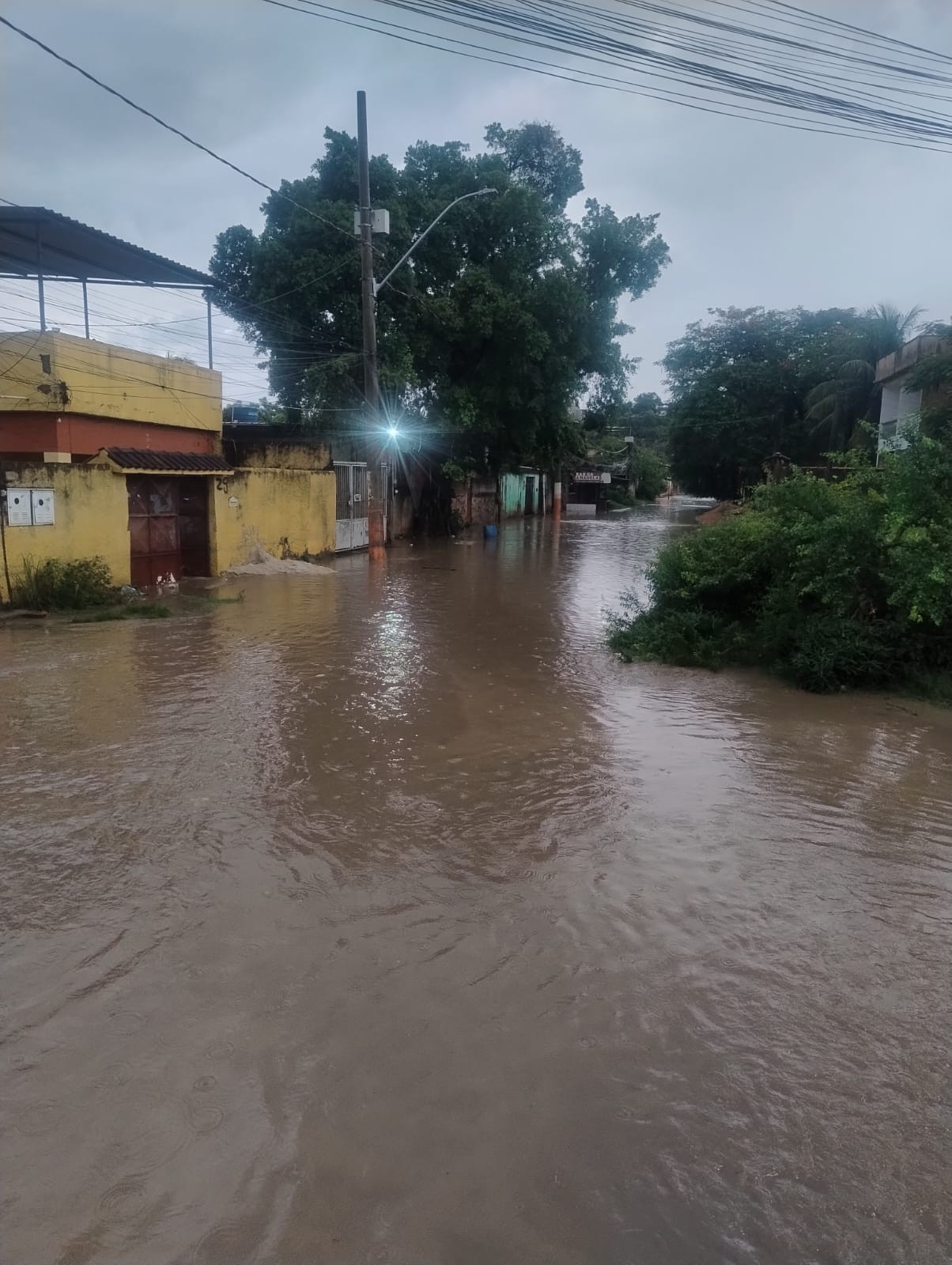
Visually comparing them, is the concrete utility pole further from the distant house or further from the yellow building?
the distant house

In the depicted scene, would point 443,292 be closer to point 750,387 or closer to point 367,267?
point 367,267

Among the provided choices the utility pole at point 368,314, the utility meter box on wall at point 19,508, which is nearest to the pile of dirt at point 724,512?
the utility pole at point 368,314

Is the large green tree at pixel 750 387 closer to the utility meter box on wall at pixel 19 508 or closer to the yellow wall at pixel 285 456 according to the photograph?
the yellow wall at pixel 285 456

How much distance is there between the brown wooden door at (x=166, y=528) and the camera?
649 inches

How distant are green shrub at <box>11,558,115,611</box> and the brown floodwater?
5.48m

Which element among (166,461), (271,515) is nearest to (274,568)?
(271,515)

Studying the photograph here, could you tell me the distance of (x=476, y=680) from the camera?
9.69 m

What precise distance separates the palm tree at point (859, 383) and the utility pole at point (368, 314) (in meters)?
20.7

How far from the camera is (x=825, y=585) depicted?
9258 mm

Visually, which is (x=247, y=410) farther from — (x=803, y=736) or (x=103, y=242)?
(x=803, y=736)

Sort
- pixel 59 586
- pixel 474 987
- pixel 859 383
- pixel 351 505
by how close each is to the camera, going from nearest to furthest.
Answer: pixel 474 987 < pixel 59 586 < pixel 351 505 < pixel 859 383

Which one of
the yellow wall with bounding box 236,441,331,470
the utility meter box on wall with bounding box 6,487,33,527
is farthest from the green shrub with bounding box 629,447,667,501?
the utility meter box on wall with bounding box 6,487,33,527

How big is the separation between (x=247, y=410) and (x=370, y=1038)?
95.7 feet

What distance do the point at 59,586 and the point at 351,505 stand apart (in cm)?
1168
